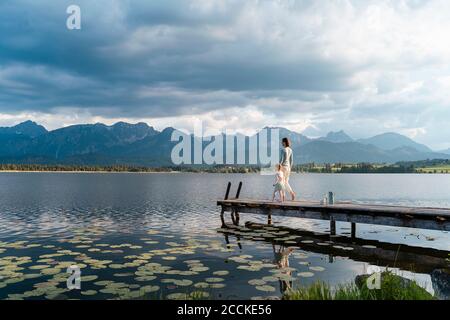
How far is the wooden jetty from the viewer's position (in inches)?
867

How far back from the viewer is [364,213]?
25.5m

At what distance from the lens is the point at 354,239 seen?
89.8 feet

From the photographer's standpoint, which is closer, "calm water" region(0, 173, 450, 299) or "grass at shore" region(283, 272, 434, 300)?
"grass at shore" region(283, 272, 434, 300)

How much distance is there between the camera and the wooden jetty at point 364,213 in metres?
22.0

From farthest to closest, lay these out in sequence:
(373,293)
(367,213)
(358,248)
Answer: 1. (367,213)
2. (358,248)
3. (373,293)

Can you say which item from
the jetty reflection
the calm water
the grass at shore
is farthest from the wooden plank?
the grass at shore

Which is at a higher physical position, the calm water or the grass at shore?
the grass at shore
